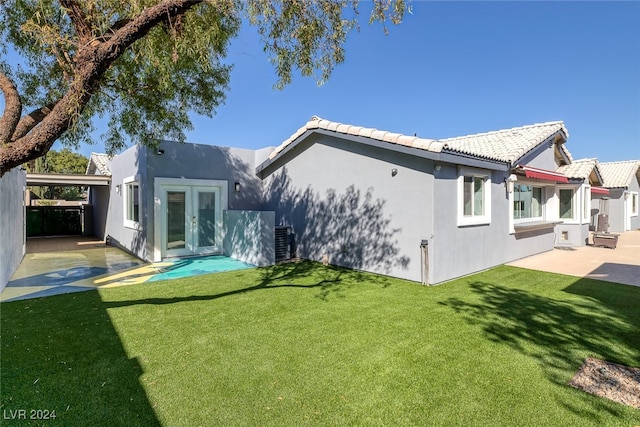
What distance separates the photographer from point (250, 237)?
50.7 feet

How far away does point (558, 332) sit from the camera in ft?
22.8

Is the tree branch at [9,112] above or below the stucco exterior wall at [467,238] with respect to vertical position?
above

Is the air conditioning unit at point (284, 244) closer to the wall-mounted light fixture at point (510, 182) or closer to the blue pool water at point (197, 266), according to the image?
the blue pool water at point (197, 266)

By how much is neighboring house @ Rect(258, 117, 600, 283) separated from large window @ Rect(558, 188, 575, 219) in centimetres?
146

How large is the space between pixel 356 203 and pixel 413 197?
2841 mm

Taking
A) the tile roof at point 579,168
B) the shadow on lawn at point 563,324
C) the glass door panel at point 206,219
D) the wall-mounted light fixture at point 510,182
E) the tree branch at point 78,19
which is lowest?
the shadow on lawn at point 563,324

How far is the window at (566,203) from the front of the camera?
20.7 metres

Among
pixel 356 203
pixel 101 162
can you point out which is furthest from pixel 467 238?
pixel 101 162

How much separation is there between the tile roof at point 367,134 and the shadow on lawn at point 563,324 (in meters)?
4.91

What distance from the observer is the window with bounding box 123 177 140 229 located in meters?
17.0

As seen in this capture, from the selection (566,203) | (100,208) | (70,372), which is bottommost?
(70,372)

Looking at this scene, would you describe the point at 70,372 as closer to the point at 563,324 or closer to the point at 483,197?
the point at 563,324

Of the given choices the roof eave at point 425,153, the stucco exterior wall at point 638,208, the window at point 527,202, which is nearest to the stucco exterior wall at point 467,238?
the roof eave at point 425,153

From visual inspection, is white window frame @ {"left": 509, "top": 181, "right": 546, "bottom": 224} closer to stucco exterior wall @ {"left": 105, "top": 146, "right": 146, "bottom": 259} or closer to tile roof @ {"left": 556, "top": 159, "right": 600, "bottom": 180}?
tile roof @ {"left": 556, "top": 159, "right": 600, "bottom": 180}
